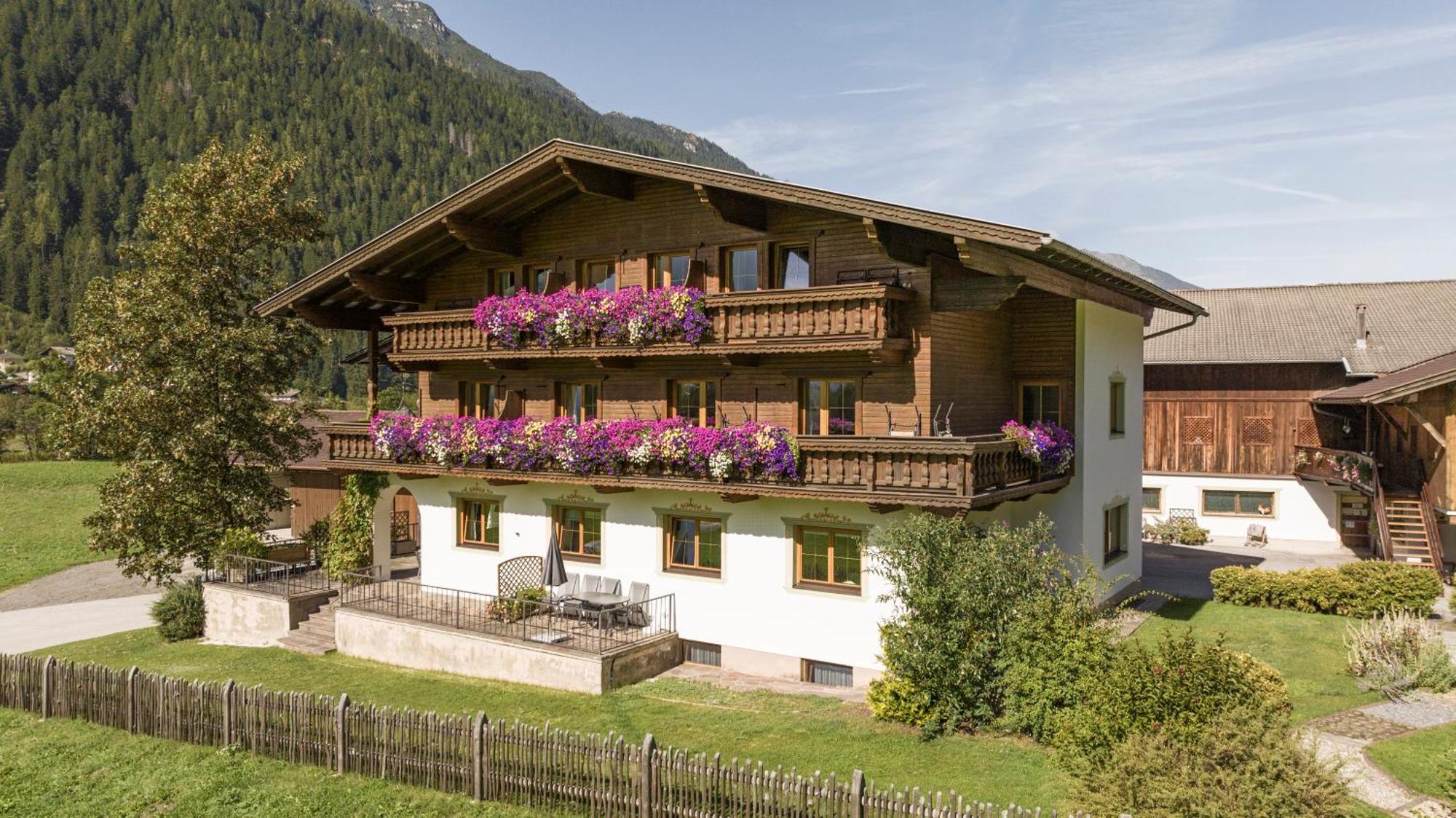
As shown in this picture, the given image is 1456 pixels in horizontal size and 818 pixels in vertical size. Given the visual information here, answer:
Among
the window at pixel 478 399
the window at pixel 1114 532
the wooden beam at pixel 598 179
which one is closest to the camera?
the wooden beam at pixel 598 179

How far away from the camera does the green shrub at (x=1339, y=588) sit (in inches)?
788

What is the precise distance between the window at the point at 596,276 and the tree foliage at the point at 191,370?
9.75 metres

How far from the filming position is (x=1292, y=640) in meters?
18.8

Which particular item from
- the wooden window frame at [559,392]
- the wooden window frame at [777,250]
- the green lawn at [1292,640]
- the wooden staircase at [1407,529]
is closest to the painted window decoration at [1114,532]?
the green lawn at [1292,640]

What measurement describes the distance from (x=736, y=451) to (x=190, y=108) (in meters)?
186

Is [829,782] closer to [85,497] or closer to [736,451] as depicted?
[736,451]

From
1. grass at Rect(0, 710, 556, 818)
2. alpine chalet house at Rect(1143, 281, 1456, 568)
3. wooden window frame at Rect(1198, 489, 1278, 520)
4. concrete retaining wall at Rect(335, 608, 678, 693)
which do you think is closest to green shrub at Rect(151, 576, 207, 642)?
concrete retaining wall at Rect(335, 608, 678, 693)

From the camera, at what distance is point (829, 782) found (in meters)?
10.0

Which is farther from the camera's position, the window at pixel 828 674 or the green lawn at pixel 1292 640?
the window at pixel 828 674

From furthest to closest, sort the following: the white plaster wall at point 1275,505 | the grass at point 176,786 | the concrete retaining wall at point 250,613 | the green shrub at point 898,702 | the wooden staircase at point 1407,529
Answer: the white plaster wall at point 1275,505, the wooden staircase at point 1407,529, the concrete retaining wall at point 250,613, the green shrub at point 898,702, the grass at point 176,786

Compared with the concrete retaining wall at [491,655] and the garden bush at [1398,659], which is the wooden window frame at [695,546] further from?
the garden bush at [1398,659]

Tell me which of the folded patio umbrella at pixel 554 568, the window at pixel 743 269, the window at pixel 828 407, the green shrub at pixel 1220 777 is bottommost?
the green shrub at pixel 1220 777

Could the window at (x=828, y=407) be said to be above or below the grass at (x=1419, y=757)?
above

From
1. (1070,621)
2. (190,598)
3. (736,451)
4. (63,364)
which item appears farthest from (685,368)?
(63,364)
